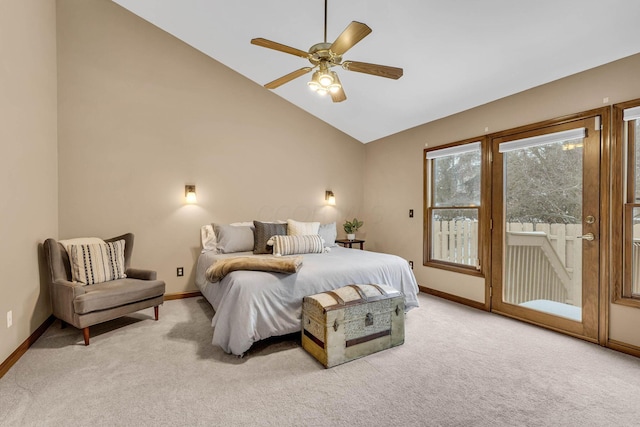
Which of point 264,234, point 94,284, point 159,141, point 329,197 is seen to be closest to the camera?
point 94,284

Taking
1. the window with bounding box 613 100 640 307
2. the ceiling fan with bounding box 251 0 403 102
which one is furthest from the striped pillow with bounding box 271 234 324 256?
the window with bounding box 613 100 640 307

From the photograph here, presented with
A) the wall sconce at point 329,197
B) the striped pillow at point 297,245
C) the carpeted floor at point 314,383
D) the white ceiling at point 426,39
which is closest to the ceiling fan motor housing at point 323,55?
the white ceiling at point 426,39

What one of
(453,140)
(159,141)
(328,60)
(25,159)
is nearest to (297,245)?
(328,60)

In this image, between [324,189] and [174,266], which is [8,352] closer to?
[174,266]

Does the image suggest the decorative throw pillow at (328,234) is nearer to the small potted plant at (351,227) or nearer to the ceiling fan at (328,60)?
the small potted plant at (351,227)

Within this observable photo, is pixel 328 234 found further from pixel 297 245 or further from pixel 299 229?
pixel 297 245

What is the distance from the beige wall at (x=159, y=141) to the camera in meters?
3.55

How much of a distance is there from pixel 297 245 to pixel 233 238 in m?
0.89

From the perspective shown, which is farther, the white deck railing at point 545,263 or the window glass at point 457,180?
the window glass at point 457,180

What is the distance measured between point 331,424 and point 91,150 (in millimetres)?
3966

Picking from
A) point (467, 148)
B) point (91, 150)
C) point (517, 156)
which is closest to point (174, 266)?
point (91, 150)

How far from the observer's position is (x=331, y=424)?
1.66m

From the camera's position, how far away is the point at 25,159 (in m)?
2.59

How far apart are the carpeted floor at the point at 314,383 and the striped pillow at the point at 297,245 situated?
1121 millimetres
